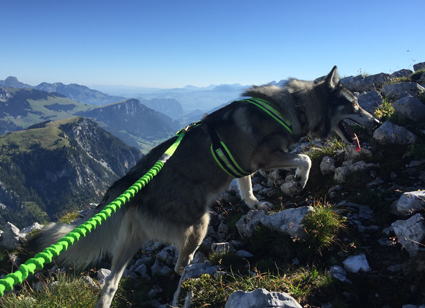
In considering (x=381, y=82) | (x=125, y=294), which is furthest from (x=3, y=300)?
(x=381, y=82)

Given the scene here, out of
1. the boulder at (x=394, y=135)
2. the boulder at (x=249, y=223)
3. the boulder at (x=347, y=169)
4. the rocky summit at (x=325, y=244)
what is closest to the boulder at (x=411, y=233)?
the rocky summit at (x=325, y=244)

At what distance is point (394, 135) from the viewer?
7203mm

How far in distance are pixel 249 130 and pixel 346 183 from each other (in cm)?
324

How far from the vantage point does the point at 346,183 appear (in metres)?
6.75

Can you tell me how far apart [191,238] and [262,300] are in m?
2.51

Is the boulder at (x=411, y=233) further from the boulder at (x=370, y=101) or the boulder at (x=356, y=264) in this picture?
the boulder at (x=370, y=101)

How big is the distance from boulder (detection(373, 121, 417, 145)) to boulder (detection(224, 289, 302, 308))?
6.17m

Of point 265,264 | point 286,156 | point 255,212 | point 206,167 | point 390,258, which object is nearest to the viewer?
point 390,258

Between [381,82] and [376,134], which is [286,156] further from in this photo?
[381,82]

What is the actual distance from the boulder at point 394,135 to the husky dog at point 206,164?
0.81 m

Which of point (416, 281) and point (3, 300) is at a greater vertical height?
point (416, 281)

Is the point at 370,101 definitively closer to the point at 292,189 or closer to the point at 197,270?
the point at 292,189

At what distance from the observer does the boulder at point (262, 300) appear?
3164mm

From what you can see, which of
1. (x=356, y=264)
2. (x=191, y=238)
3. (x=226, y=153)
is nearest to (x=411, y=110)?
(x=356, y=264)
